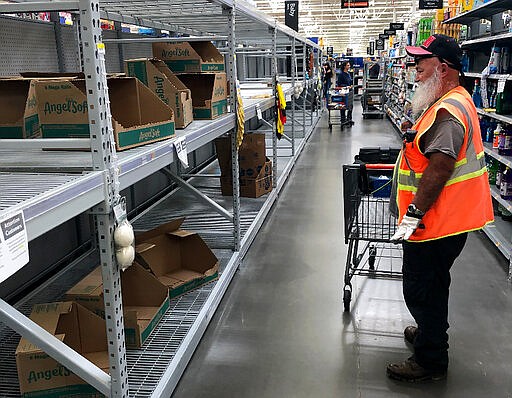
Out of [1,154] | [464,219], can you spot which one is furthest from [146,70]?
[464,219]

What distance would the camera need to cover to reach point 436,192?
7.92 ft

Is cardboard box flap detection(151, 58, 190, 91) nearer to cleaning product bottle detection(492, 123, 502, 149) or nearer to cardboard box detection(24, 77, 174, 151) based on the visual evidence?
cardboard box detection(24, 77, 174, 151)

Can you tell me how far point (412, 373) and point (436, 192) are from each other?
1.00 metres

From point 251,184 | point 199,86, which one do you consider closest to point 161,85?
point 199,86

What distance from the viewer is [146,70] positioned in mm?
3117

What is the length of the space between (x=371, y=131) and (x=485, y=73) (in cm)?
821

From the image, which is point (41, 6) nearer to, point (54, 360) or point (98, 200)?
point (98, 200)

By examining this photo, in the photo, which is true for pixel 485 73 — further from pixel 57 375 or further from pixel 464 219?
pixel 57 375

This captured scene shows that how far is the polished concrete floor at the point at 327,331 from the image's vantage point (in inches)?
106

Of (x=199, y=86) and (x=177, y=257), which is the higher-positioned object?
(x=199, y=86)

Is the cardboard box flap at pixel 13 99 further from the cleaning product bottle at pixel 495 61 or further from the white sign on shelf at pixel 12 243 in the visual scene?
the cleaning product bottle at pixel 495 61

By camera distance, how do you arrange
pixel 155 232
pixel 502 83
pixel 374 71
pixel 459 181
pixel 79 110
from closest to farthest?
pixel 79 110, pixel 459 181, pixel 155 232, pixel 502 83, pixel 374 71

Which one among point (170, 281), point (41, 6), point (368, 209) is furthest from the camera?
point (170, 281)

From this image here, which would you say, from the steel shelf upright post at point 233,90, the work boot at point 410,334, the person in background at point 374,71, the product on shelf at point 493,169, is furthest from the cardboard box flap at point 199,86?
the person in background at point 374,71
